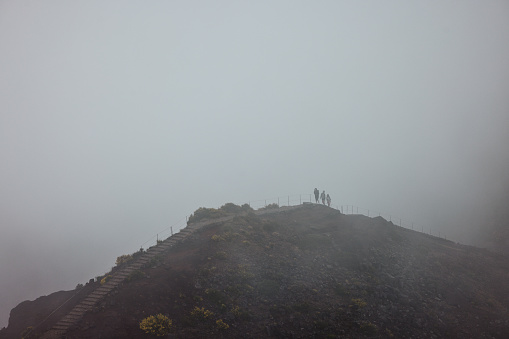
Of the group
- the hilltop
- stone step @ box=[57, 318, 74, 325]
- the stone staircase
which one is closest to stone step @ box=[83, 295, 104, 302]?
the stone staircase

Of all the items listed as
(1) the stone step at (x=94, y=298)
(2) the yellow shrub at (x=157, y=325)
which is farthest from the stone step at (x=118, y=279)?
(2) the yellow shrub at (x=157, y=325)

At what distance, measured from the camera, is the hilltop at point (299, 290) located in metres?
23.1

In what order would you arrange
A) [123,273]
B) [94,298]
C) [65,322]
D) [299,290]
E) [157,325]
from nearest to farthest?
1. [157,325]
2. [65,322]
3. [94,298]
4. [299,290]
5. [123,273]

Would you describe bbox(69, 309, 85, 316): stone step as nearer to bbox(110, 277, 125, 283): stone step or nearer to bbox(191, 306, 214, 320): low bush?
bbox(110, 277, 125, 283): stone step

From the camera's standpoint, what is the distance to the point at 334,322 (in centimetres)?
2403

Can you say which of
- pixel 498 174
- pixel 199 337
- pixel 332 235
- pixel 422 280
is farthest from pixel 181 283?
pixel 498 174

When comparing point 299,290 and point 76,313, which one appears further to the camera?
point 299,290

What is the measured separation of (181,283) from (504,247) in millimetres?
78704

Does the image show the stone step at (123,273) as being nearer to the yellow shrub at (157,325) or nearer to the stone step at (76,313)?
the stone step at (76,313)

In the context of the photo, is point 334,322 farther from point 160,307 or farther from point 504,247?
point 504,247

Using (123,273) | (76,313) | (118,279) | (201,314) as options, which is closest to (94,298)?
(76,313)

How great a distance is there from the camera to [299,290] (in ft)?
93.2

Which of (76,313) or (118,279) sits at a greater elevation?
(118,279)

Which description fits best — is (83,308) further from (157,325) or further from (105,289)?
(157,325)
